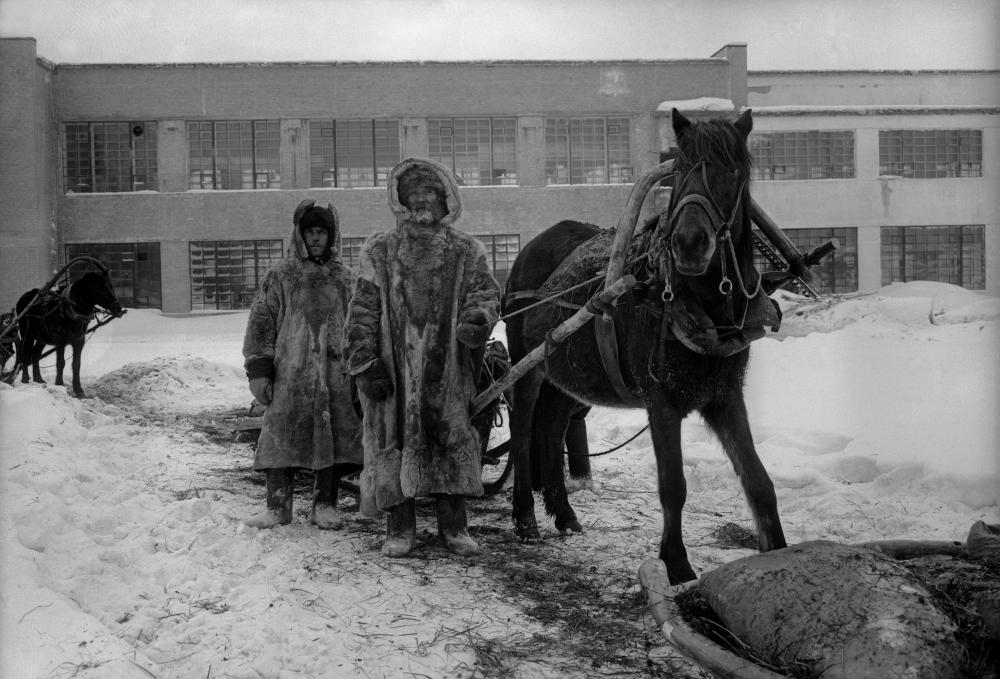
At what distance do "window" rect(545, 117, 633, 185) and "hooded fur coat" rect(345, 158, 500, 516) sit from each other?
942 inches

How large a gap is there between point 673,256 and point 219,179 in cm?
2633

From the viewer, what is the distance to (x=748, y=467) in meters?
4.14

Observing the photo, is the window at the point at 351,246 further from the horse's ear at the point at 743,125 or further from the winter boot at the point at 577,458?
the horse's ear at the point at 743,125

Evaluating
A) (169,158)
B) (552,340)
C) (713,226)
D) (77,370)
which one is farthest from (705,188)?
(169,158)

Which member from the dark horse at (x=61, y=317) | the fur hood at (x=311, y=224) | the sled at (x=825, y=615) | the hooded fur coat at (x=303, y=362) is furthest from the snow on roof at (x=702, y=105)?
the sled at (x=825, y=615)

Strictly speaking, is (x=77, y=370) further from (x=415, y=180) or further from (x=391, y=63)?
(x=391, y=63)

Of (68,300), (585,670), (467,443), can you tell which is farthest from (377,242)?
(68,300)

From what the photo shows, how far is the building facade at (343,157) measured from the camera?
89.6ft

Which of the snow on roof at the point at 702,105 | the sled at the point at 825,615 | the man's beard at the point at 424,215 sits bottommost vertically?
the sled at the point at 825,615

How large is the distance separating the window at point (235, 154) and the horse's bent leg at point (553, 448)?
2353 cm

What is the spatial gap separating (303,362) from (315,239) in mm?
886

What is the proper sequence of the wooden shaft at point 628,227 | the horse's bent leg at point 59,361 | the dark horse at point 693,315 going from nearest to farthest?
1. the dark horse at point 693,315
2. the wooden shaft at point 628,227
3. the horse's bent leg at point 59,361

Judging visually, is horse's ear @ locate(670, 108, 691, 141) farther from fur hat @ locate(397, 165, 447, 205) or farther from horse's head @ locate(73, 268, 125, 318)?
horse's head @ locate(73, 268, 125, 318)

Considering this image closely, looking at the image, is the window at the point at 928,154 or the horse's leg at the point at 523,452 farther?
the window at the point at 928,154
